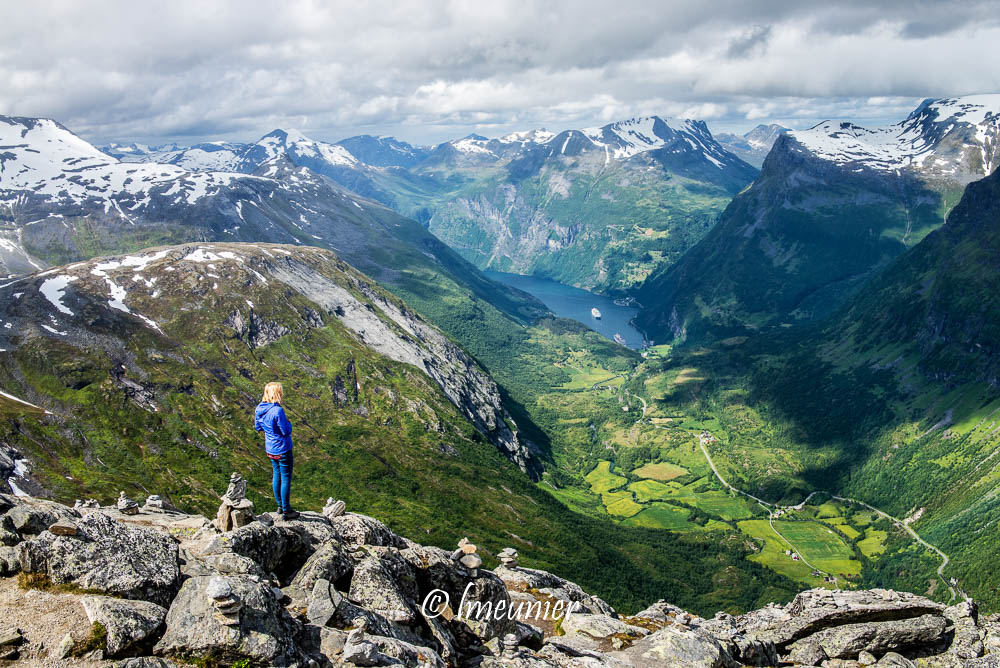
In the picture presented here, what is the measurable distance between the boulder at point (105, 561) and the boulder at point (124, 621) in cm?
142

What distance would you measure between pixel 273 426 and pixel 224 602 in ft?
30.7

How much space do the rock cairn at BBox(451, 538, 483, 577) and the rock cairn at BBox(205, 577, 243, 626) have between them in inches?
629

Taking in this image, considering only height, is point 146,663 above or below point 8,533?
below

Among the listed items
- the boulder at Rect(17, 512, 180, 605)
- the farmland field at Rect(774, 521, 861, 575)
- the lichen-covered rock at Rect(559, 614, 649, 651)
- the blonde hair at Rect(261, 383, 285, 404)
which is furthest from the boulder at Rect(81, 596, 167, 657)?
the farmland field at Rect(774, 521, 861, 575)

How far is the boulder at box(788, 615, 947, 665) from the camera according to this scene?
3875 cm

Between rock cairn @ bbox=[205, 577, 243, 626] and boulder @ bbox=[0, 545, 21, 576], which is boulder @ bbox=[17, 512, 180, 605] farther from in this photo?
rock cairn @ bbox=[205, 577, 243, 626]

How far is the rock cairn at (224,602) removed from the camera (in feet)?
70.0

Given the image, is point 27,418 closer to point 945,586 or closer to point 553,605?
point 553,605

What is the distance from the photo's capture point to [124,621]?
20.5 m

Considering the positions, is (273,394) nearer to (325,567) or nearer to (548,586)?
(325,567)

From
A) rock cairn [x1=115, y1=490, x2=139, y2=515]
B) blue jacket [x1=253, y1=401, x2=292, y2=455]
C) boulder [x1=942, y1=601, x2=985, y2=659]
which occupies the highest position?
blue jacket [x1=253, y1=401, x2=292, y2=455]

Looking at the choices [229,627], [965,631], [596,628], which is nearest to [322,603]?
[229,627]

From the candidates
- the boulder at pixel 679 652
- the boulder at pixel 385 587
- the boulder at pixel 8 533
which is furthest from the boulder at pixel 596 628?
the boulder at pixel 8 533

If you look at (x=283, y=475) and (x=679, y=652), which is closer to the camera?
(x=283, y=475)
